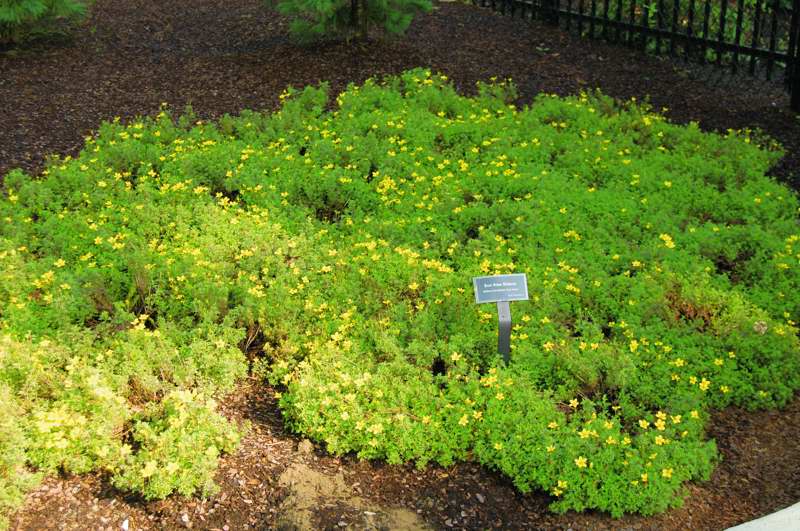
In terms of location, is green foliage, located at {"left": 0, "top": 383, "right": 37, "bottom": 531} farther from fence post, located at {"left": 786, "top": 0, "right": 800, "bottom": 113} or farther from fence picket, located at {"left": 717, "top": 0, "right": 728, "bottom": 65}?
fence picket, located at {"left": 717, "top": 0, "right": 728, "bottom": 65}

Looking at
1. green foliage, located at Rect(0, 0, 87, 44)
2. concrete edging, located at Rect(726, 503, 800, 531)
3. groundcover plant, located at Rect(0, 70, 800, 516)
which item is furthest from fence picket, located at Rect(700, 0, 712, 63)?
green foliage, located at Rect(0, 0, 87, 44)

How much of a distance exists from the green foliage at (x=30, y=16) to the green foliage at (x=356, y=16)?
262cm

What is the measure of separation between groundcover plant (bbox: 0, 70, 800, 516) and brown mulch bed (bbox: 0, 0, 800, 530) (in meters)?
0.12

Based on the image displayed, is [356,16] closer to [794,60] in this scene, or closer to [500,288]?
[794,60]

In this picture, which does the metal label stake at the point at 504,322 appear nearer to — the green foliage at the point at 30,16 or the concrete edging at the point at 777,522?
the concrete edging at the point at 777,522

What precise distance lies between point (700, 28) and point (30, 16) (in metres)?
7.82

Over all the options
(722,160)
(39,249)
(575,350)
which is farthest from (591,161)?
(39,249)

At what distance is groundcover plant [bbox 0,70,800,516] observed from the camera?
411 centimetres

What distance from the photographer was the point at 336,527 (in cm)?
380

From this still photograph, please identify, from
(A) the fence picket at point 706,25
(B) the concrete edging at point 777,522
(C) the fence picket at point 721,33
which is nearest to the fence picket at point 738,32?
(C) the fence picket at point 721,33

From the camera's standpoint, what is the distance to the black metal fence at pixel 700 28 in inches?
331

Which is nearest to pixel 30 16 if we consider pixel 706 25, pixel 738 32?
pixel 706 25

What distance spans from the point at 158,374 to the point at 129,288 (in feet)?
2.94

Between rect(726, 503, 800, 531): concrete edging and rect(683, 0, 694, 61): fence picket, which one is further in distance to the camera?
rect(683, 0, 694, 61): fence picket
